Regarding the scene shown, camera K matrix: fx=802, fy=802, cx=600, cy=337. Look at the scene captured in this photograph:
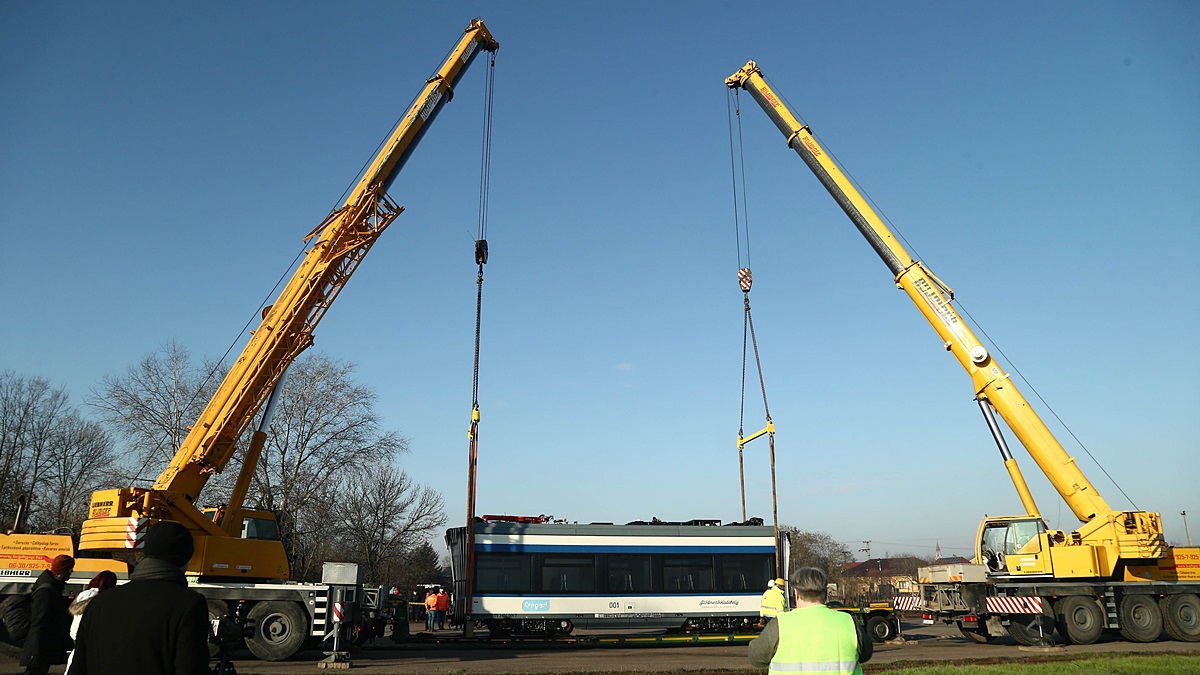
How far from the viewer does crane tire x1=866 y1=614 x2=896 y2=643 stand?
2156cm

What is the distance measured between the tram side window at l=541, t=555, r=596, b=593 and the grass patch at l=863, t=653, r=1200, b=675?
7.41 m

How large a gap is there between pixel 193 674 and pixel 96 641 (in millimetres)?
483

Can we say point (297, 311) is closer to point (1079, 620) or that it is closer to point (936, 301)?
point (936, 301)

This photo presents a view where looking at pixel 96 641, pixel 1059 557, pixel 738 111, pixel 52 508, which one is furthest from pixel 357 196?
pixel 52 508

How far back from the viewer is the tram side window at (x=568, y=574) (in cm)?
2044

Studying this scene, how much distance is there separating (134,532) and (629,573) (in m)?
11.7

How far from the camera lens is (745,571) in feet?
72.0

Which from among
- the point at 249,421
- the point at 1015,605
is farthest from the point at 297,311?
the point at 1015,605

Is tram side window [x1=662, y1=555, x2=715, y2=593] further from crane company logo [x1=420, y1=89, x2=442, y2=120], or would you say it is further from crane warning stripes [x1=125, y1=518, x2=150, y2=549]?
crane company logo [x1=420, y1=89, x2=442, y2=120]

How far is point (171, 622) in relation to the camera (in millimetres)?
3416

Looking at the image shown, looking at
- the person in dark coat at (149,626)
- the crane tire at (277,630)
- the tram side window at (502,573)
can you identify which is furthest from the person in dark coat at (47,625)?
the tram side window at (502,573)

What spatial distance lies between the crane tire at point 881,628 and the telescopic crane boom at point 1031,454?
314 centimetres

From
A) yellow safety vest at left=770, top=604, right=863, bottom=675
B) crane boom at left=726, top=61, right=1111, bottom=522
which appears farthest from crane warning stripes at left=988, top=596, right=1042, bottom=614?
yellow safety vest at left=770, top=604, right=863, bottom=675

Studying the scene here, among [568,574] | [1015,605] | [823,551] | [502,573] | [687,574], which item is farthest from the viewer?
[823,551]
